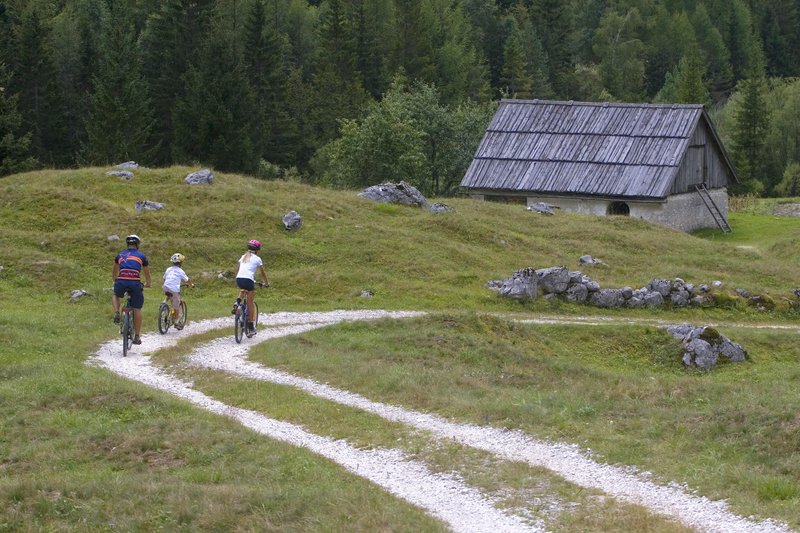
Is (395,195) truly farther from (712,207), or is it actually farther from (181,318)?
(712,207)

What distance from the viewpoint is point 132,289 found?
24.4 meters

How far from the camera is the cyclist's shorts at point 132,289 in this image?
79.9 ft

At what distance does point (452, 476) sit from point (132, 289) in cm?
1132

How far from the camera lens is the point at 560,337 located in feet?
101

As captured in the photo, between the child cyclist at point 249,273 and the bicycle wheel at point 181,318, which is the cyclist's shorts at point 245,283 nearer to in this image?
the child cyclist at point 249,273

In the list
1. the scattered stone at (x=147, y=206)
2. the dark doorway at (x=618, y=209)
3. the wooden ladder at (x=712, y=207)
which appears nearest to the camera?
the scattered stone at (x=147, y=206)

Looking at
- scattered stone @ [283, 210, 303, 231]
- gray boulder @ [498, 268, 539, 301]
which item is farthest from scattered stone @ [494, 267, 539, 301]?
scattered stone @ [283, 210, 303, 231]

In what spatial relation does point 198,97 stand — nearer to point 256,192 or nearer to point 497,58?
point 256,192

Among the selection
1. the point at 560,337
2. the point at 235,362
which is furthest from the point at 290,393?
the point at 560,337

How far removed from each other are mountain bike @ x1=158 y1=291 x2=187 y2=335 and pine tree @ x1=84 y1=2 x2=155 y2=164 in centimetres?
4434

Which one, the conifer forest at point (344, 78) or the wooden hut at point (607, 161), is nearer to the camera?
the wooden hut at point (607, 161)

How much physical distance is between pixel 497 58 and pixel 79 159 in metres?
79.1

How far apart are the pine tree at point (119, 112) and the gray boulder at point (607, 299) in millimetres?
42150

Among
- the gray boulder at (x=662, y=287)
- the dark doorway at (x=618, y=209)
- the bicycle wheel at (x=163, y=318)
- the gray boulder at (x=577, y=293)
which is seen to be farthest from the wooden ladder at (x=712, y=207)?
the bicycle wheel at (x=163, y=318)
